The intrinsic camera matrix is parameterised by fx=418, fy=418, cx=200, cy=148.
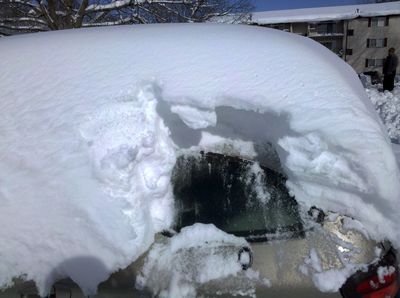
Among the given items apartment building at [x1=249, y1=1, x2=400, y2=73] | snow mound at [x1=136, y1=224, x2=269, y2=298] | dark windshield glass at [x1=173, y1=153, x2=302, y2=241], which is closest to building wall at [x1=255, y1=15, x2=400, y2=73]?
apartment building at [x1=249, y1=1, x2=400, y2=73]

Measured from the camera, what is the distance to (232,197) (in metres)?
1.97

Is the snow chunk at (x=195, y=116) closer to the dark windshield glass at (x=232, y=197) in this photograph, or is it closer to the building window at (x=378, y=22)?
the dark windshield glass at (x=232, y=197)

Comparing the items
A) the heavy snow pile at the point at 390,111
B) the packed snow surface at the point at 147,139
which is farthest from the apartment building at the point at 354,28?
the packed snow surface at the point at 147,139

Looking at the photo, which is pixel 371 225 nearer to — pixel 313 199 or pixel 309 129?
pixel 313 199

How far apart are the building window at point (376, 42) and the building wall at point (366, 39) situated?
0.10 m

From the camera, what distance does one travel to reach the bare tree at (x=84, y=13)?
8102 mm

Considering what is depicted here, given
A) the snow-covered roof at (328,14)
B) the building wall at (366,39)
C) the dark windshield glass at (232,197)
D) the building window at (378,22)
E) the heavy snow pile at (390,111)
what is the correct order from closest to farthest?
the dark windshield glass at (232,197)
the heavy snow pile at (390,111)
the snow-covered roof at (328,14)
the building window at (378,22)
the building wall at (366,39)

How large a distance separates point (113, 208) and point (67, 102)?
582mm

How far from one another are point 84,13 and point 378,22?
2636cm

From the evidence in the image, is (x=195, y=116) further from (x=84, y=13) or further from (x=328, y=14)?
(x=328, y=14)

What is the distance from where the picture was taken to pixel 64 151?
1948mm

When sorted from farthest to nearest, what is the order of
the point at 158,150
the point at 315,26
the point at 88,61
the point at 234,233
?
the point at 315,26
the point at 88,61
the point at 158,150
the point at 234,233

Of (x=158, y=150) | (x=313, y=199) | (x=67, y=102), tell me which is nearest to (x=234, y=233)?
(x=313, y=199)

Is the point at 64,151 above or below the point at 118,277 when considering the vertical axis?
above
